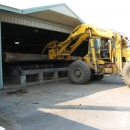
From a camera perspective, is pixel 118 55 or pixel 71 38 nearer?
pixel 118 55

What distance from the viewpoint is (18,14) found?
427 inches

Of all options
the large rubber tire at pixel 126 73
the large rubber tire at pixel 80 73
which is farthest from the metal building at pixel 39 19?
the large rubber tire at pixel 126 73

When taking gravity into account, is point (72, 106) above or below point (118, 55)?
below

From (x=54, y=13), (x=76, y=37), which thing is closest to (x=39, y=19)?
(x=54, y=13)

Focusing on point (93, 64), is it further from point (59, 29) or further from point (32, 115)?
point (32, 115)

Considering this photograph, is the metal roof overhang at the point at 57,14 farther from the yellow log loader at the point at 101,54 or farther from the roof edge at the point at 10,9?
the yellow log loader at the point at 101,54

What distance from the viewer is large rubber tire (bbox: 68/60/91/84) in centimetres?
1180

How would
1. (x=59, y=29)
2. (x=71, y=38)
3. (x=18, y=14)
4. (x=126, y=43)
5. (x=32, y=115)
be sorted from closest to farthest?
(x=32, y=115), (x=18, y=14), (x=126, y=43), (x=71, y=38), (x=59, y=29)

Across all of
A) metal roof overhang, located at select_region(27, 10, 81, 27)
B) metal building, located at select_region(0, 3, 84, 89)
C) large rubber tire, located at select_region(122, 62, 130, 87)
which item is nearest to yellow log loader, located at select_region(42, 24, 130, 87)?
large rubber tire, located at select_region(122, 62, 130, 87)

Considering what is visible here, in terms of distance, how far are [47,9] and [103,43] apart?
11.9 feet

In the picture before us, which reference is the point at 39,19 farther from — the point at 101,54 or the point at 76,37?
the point at 101,54

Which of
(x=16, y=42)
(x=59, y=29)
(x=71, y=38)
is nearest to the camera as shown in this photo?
(x=71, y=38)

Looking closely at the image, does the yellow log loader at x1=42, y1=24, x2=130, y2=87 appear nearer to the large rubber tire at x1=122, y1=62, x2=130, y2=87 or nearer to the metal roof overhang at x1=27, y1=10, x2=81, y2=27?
the large rubber tire at x1=122, y1=62, x2=130, y2=87

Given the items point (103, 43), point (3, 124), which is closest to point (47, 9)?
point (103, 43)
